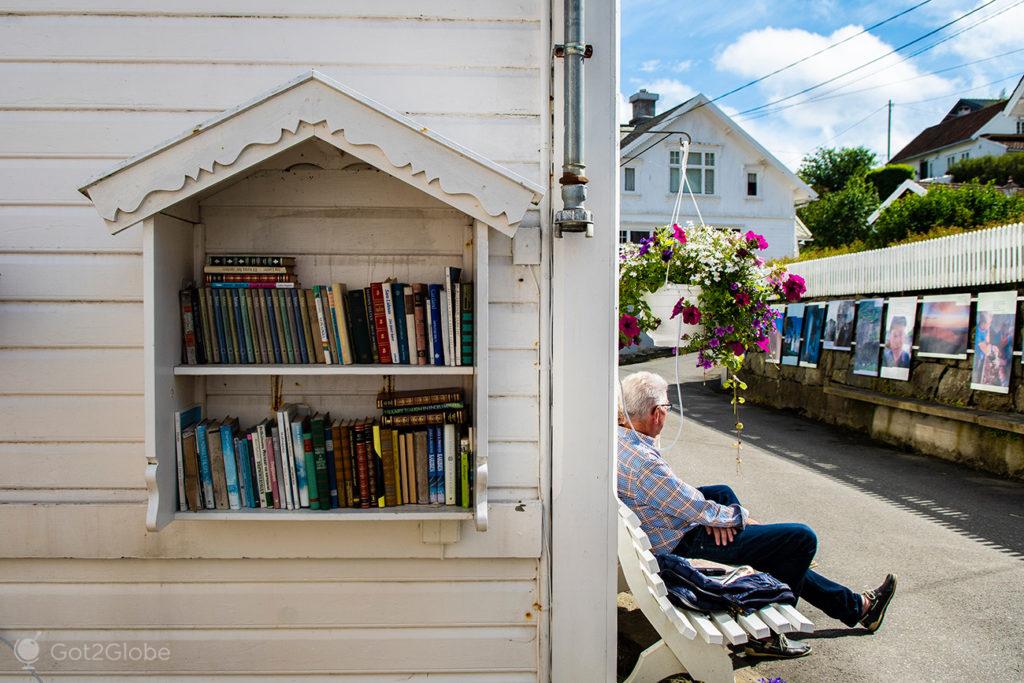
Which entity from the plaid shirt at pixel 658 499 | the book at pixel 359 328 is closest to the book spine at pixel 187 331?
the book at pixel 359 328

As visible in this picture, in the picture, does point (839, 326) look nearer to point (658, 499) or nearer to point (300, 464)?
point (658, 499)

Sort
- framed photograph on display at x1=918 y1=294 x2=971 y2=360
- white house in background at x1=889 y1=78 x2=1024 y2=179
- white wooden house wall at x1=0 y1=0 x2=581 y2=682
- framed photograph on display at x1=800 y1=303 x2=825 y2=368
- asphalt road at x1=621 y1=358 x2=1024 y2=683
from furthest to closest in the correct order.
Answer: white house in background at x1=889 y1=78 x2=1024 y2=179 → framed photograph on display at x1=800 y1=303 x2=825 y2=368 → framed photograph on display at x1=918 y1=294 x2=971 y2=360 → asphalt road at x1=621 y1=358 x2=1024 y2=683 → white wooden house wall at x1=0 y1=0 x2=581 y2=682

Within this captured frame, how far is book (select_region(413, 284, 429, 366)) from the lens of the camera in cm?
256

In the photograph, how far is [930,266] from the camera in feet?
28.7

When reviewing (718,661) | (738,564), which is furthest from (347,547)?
(738,564)

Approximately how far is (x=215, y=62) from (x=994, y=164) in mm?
35529

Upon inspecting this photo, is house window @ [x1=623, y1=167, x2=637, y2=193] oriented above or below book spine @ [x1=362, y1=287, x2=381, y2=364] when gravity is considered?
above

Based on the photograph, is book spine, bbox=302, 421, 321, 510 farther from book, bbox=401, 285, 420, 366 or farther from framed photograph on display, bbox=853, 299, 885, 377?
framed photograph on display, bbox=853, 299, 885, 377

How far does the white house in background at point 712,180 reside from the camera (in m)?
22.1

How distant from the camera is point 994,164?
100 feet

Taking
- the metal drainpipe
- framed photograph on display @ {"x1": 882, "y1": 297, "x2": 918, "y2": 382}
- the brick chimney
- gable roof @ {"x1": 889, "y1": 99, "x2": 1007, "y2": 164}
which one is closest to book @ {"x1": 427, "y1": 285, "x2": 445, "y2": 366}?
the metal drainpipe

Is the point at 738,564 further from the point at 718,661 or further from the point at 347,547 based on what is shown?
the point at 347,547

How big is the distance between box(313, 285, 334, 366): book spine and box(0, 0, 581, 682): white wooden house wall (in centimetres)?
58

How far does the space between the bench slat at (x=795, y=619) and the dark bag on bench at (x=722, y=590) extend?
0.05 metres
